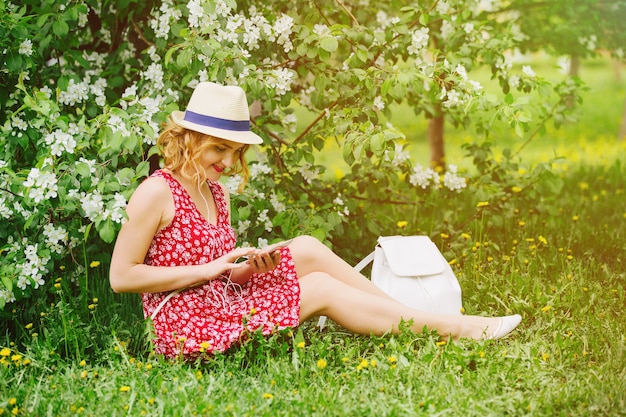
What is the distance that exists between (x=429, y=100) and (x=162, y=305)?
2.42 metres

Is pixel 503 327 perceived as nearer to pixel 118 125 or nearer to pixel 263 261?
pixel 263 261

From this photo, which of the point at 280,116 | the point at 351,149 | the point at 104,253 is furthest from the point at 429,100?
the point at 104,253

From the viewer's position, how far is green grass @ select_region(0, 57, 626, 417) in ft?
9.15

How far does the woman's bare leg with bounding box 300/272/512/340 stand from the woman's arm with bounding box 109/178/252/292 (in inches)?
14.4

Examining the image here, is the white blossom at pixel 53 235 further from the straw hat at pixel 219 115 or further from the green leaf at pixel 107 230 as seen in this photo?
the straw hat at pixel 219 115

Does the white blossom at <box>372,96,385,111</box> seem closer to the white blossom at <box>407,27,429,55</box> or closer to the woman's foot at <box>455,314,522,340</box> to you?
the white blossom at <box>407,27,429,55</box>

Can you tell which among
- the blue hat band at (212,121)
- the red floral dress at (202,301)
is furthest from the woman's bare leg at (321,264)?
the blue hat band at (212,121)

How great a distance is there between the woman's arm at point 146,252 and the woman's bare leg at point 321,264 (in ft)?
1.32

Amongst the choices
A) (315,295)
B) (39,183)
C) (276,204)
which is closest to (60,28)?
(39,183)

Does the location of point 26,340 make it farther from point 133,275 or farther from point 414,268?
point 414,268

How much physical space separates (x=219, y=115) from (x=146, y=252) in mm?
606

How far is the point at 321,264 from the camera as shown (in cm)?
351

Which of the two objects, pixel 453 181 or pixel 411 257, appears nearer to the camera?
pixel 411 257

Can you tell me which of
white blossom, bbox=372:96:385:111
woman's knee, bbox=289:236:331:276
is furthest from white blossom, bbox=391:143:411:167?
woman's knee, bbox=289:236:331:276
